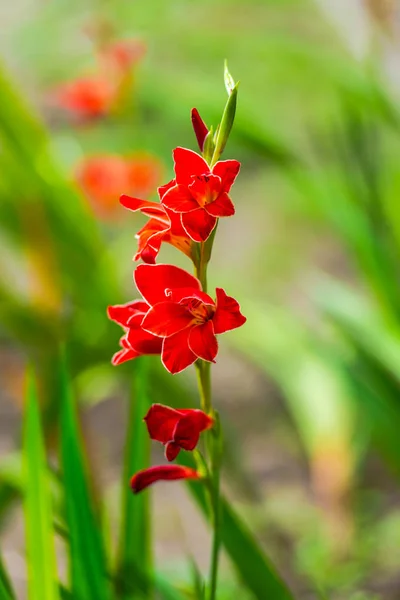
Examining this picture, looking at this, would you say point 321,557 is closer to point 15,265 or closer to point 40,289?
point 40,289

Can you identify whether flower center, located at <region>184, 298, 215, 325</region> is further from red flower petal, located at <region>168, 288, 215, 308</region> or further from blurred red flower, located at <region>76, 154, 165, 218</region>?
blurred red flower, located at <region>76, 154, 165, 218</region>

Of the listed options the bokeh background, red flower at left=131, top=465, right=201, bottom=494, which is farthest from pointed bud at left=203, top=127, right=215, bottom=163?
the bokeh background

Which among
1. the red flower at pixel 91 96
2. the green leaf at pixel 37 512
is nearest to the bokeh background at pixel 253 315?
the red flower at pixel 91 96

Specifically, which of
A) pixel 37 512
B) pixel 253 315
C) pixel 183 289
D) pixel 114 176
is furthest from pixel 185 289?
pixel 253 315

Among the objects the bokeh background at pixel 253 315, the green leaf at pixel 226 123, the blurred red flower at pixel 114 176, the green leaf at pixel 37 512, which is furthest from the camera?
the blurred red flower at pixel 114 176

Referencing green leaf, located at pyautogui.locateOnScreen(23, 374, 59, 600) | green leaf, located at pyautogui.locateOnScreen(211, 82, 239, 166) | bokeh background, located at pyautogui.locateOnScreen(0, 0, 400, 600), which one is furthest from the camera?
bokeh background, located at pyautogui.locateOnScreen(0, 0, 400, 600)

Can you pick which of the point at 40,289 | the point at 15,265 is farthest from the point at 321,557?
the point at 15,265

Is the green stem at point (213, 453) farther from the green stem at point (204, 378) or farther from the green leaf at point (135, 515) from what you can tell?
the green leaf at point (135, 515)
